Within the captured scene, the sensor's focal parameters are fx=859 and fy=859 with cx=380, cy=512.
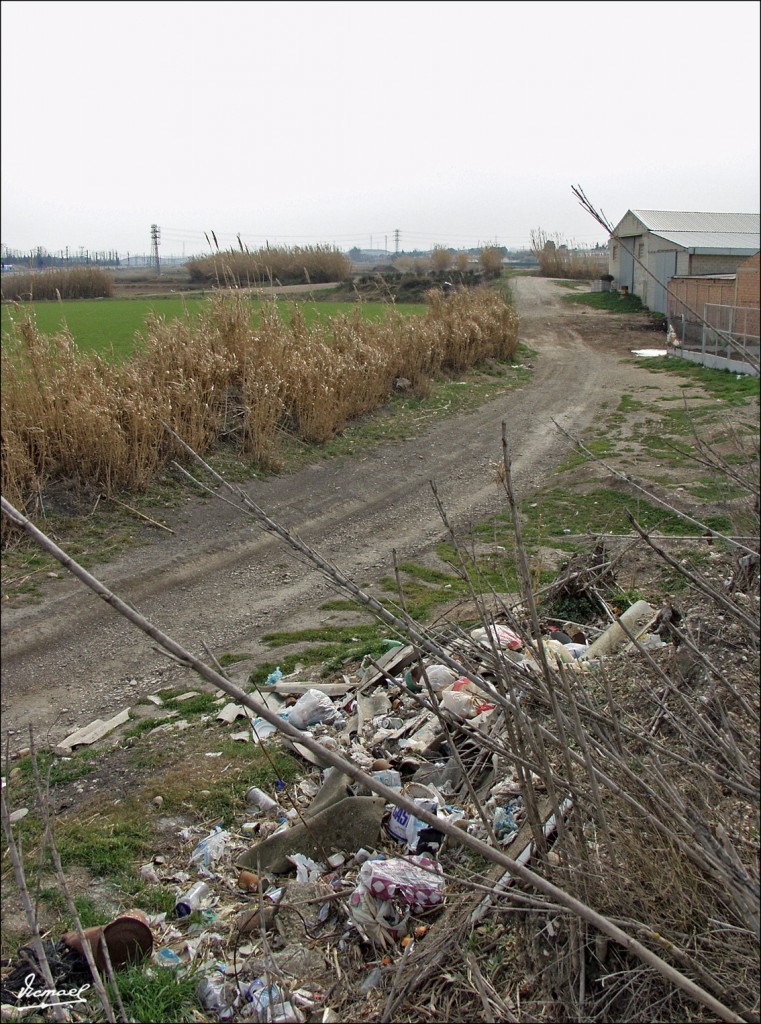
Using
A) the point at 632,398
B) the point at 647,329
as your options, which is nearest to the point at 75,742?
the point at 632,398

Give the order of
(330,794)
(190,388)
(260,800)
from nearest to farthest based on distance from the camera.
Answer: (330,794) → (260,800) → (190,388)

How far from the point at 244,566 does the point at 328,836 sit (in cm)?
456

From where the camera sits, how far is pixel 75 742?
500 cm

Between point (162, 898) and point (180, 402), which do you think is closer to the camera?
point (162, 898)

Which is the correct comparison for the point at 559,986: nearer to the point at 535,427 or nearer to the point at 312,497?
the point at 312,497

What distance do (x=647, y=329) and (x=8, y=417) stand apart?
2424cm

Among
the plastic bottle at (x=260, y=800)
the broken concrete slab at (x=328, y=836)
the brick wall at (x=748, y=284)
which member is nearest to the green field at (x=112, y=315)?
the brick wall at (x=748, y=284)

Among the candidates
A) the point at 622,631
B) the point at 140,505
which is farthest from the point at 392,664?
the point at 140,505

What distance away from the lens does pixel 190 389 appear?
1073 centimetres

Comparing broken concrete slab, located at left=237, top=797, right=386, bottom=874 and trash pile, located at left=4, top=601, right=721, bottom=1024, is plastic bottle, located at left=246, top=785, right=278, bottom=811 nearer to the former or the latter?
trash pile, located at left=4, top=601, right=721, bottom=1024

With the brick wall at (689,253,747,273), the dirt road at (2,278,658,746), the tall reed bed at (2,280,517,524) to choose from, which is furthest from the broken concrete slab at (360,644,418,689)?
the brick wall at (689,253,747,273)

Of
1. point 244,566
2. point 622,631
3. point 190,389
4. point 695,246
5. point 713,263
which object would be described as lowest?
point 244,566

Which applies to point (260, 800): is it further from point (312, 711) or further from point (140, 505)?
point (140, 505)

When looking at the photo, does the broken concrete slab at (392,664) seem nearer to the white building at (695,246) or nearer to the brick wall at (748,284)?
the brick wall at (748,284)
